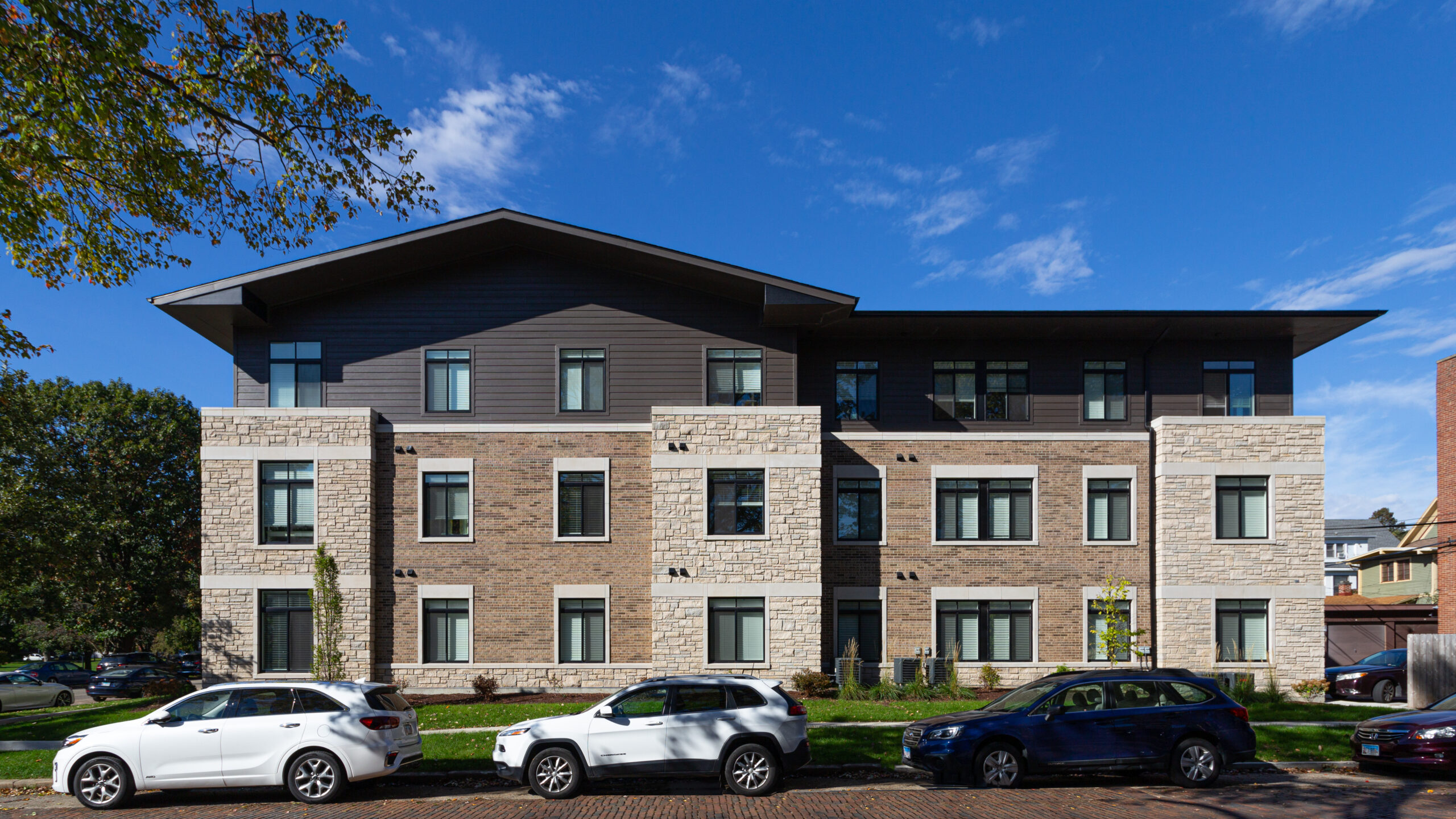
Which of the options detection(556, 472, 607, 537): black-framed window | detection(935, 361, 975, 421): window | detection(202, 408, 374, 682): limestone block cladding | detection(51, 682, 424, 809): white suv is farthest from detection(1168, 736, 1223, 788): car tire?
detection(202, 408, 374, 682): limestone block cladding

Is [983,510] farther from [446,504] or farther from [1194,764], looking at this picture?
[446,504]

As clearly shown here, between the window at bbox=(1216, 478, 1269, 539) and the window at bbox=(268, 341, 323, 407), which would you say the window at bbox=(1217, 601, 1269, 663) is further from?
the window at bbox=(268, 341, 323, 407)

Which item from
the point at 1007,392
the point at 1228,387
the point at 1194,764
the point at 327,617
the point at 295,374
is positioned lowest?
the point at 1194,764

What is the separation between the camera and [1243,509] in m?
20.3

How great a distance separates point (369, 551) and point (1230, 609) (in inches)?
784

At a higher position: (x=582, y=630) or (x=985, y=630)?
(x=582, y=630)

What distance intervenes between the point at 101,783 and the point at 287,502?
9605 mm

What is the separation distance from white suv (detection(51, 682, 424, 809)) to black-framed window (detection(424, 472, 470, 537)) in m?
9.32

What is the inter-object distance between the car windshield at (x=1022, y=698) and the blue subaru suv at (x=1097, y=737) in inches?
1.6

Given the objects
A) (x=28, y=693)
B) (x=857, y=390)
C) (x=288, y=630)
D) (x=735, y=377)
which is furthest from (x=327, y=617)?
(x=857, y=390)

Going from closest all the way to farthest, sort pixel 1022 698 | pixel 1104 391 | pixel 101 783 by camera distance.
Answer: pixel 101 783
pixel 1022 698
pixel 1104 391

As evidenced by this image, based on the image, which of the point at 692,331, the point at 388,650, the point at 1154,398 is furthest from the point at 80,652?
the point at 1154,398

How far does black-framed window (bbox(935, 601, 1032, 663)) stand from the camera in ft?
66.9

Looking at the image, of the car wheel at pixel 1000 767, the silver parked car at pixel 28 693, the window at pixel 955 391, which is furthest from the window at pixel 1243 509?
the silver parked car at pixel 28 693
